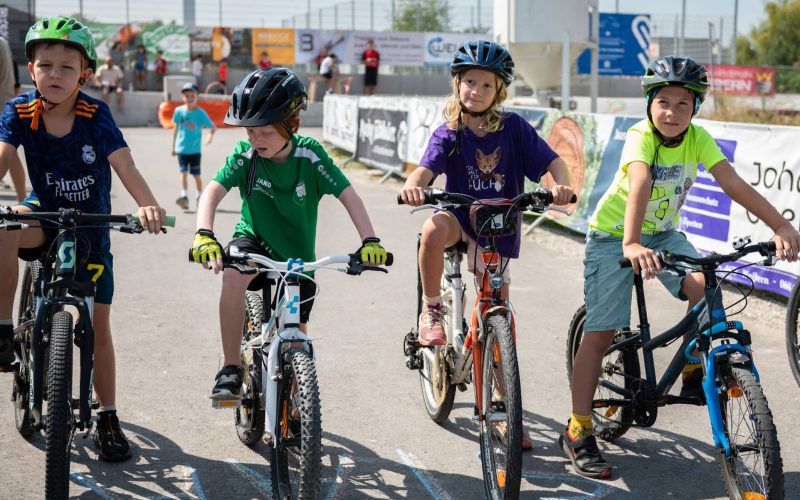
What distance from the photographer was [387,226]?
41.7ft

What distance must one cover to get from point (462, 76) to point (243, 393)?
1921 millimetres

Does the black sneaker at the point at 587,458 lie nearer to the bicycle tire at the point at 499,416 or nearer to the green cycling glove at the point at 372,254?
the bicycle tire at the point at 499,416

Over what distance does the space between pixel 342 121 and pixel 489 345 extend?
743 inches

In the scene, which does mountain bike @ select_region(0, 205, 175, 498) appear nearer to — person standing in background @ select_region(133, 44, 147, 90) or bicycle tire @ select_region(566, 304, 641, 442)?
bicycle tire @ select_region(566, 304, 641, 442)

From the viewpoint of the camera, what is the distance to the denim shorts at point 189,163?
14094 millimetres

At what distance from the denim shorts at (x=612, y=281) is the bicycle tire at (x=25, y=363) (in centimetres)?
269

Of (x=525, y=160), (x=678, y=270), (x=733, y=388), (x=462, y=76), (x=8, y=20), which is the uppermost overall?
(x=8, y=20)

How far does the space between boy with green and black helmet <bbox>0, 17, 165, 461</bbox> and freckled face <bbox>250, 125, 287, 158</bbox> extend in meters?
0.54

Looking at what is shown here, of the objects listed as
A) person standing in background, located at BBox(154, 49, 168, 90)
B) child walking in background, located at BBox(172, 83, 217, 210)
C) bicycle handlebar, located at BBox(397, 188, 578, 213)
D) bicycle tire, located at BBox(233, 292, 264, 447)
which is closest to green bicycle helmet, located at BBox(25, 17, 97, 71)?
bicycle tire, located at BBox(233, 292, 264, 447)

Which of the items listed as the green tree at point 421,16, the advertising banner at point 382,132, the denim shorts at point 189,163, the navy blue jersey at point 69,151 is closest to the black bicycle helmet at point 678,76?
the navy blue jersey at point 69,151

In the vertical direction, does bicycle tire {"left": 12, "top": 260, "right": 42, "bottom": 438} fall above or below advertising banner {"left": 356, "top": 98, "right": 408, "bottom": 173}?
below

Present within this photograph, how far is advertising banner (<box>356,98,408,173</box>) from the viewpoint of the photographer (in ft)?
57.5

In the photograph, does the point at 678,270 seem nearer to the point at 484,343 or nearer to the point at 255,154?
the point at 484,343

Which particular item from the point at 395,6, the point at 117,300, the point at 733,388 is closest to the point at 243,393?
the point at 733,388
